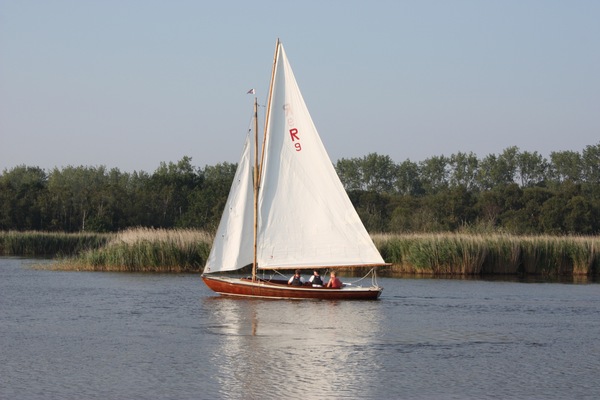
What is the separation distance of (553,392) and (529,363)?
2935mm

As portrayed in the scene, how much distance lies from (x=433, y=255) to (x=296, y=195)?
1234cm

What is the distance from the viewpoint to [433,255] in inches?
1667

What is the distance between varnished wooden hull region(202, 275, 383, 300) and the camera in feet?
101

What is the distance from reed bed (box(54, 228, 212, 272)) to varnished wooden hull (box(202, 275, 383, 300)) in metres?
11.8

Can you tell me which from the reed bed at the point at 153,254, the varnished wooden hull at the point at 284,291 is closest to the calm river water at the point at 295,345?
the varnished wooden hull at the point at 284,291

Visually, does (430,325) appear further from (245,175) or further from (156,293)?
(156,293)

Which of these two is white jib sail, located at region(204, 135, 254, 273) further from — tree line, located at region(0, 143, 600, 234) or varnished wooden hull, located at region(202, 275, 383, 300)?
tree line, located at region(0, 143, 600, 234)

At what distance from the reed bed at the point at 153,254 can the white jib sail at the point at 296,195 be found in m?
12.6

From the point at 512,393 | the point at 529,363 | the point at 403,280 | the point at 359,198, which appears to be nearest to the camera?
the point at 512,393

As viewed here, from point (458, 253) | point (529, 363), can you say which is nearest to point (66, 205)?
point (458, 253)

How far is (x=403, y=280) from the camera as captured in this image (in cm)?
3981

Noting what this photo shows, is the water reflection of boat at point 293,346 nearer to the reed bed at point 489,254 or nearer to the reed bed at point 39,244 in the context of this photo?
the reed bed at point 489,254

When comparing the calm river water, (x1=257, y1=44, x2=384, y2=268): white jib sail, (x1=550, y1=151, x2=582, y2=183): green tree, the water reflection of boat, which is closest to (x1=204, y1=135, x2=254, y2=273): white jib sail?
(x1=257, y1=44, x2=384, y2=268): white jib sail

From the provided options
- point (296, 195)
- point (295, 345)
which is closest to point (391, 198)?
point (296, 195)
